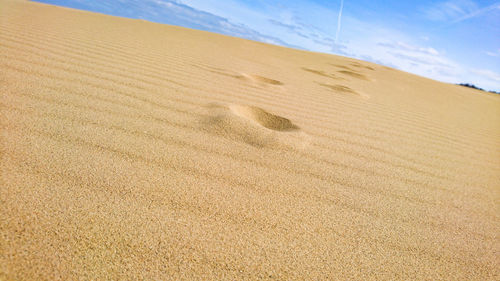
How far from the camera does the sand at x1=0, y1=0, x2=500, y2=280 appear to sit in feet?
2.31

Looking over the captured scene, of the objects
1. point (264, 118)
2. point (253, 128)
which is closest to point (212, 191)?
point (253, 128)

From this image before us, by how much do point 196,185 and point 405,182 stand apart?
0.98 m

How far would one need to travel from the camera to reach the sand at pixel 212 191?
0.71m

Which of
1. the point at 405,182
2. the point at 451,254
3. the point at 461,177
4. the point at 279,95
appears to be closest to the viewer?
the point at 451,254

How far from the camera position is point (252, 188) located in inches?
41.4

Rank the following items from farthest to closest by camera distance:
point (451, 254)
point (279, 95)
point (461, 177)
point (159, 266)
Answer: point (279, 95)
point (461, 177)
point (451, 254)
point (159, 266)

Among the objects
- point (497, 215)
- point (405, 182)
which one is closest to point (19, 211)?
point (405, 182)

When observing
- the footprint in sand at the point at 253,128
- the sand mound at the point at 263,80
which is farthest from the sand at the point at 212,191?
the sand mound at the point at 263,80

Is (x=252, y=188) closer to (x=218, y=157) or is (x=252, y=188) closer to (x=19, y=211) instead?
(x=218, y=157)

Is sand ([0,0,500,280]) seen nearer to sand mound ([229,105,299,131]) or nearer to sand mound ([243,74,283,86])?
sand mound ([229,105,299,131])

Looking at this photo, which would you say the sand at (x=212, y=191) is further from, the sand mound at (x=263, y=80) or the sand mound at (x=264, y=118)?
the sand mound at (x=263, y=80)

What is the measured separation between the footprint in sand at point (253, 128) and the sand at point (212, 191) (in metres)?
0.01

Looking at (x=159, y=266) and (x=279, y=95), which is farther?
(x=279, y=95)

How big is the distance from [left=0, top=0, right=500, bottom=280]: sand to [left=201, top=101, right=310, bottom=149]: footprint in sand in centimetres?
1
